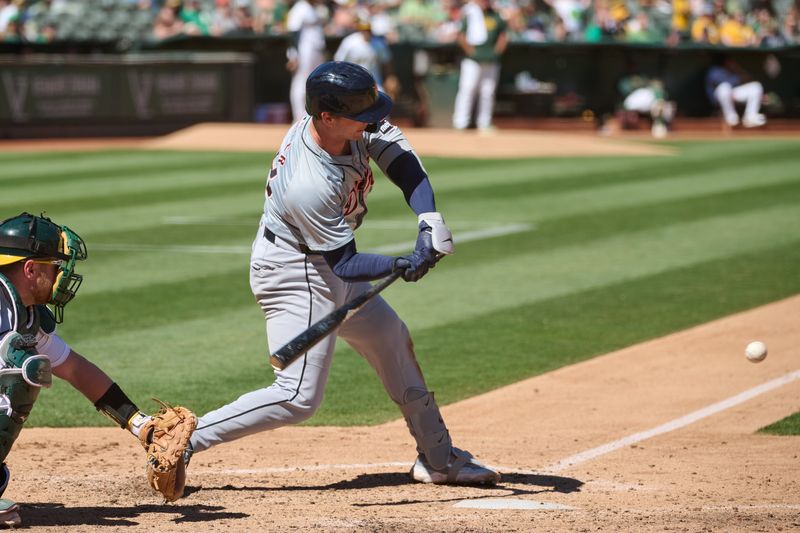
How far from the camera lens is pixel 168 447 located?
4805mm

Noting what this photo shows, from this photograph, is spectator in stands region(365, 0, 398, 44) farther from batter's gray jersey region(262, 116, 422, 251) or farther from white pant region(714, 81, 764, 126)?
batter's gray jersey region(262, 116, 422, 251)

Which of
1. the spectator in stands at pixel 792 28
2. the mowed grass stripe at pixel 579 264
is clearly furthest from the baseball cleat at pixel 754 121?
the mowed grass stripe at pixel 579 264

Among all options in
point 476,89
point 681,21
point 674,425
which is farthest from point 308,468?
point 681,21

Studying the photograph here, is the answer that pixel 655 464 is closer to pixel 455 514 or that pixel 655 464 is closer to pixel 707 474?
pixel 707 474

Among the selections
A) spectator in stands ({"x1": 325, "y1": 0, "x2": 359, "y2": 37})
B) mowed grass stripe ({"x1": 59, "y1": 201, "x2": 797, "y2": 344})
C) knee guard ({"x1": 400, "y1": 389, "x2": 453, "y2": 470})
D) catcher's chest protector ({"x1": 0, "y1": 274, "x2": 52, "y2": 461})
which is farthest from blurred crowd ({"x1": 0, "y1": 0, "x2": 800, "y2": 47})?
catcher's chest protector ({"x1": 0, "y1": 274, "x2": 52, "y2": 461})

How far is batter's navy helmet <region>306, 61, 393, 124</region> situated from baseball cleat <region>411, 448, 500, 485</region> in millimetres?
1498

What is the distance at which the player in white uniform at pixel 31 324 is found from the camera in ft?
14.5

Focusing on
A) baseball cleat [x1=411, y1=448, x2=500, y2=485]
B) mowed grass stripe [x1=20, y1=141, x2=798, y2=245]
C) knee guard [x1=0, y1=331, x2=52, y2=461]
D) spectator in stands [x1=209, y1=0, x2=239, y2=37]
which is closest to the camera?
knee guard [x1=0, y1=331, x2=52, y2=461]

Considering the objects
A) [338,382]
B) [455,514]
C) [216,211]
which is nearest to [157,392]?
[338,382]

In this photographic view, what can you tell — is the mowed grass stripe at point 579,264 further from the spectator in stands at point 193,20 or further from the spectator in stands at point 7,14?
the spectator in stands at point 7,14

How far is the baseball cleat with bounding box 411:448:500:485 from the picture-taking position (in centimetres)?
546

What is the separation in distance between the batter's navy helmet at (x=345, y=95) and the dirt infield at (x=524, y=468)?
1488mm

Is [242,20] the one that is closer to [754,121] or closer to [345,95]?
[754,121]

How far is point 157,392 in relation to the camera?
7.09 metres
